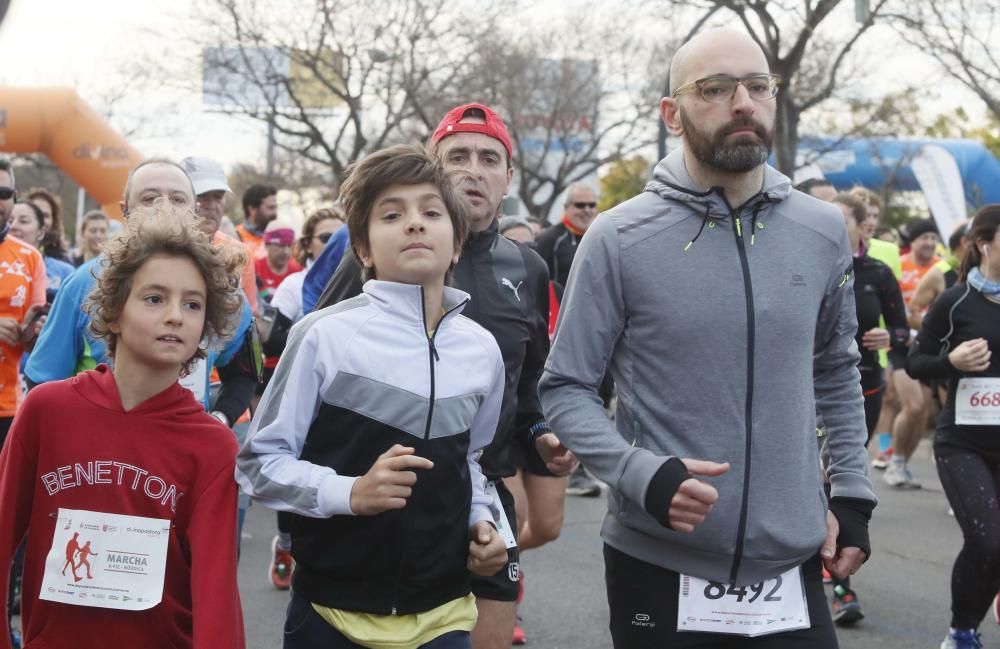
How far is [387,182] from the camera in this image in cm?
302

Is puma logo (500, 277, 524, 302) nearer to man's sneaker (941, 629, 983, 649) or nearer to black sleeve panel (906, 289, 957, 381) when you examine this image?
black sleeve panel (906, 289, 957, 381)

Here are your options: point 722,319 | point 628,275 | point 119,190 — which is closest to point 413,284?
point 628,275

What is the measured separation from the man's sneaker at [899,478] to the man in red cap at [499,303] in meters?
7.62

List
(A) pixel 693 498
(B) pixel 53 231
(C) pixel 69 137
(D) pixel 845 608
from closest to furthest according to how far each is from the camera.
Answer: (A) pixel 693 498
(D) pixel 845 608
(B) pixel 53 231
(C) pixel 69 137

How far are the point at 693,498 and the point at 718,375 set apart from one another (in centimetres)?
36

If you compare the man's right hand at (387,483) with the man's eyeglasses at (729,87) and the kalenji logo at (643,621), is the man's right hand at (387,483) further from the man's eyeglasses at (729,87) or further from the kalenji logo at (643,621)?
the man's eyeglasses at (729,87)

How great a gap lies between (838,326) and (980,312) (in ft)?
9.70

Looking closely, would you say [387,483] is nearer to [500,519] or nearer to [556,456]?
[500,519]

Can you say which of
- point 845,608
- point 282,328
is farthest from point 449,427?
point 845,608

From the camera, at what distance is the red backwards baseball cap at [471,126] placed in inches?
162

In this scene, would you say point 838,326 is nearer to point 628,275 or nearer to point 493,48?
point 628,275

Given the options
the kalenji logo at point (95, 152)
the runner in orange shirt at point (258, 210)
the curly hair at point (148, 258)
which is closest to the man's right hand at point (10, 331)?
the curly hair at point (148, 258)

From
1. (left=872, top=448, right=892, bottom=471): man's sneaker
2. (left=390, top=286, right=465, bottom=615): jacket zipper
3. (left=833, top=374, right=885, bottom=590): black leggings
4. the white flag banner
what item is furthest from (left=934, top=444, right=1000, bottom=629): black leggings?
the white flag banner

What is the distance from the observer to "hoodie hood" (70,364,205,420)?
118 inches
